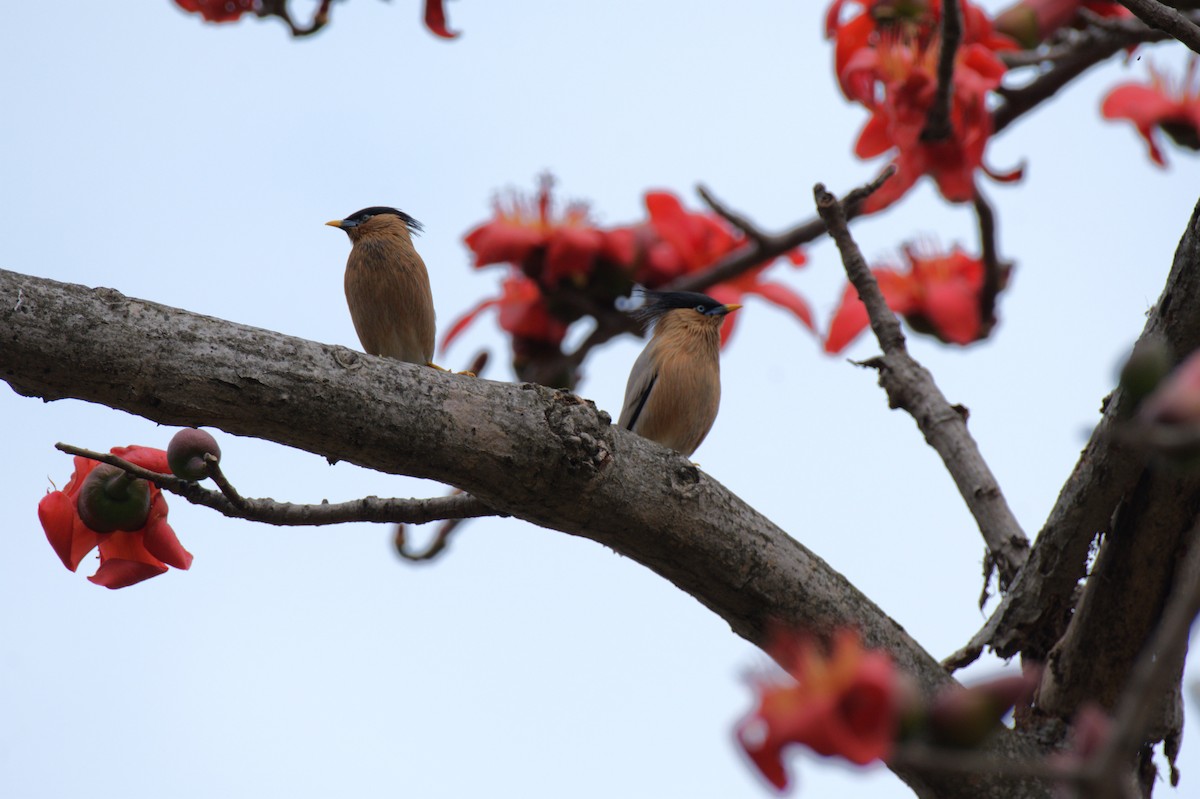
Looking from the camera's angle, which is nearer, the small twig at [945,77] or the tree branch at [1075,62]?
the small twig at [945,77]

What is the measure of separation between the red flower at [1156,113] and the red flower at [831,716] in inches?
65.5

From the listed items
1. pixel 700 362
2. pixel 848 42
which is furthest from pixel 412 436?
pixel 700 362

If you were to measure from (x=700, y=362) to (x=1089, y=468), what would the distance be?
230 cm

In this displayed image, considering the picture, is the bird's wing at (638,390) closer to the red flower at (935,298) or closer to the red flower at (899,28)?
the red flower at (935,298)

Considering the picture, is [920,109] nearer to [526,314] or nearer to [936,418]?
[526,314]

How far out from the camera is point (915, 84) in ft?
6.72

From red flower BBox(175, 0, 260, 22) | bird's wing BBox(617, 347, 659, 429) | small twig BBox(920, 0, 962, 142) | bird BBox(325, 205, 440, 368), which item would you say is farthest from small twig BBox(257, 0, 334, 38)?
bird's wing BBox(617, 347, 659, 429)

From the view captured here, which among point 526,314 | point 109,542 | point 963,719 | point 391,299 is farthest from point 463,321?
point 391,299

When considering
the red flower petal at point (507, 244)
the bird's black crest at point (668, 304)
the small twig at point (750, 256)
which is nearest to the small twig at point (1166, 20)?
the small twig at point (750, 256)

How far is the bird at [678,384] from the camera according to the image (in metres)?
4.67

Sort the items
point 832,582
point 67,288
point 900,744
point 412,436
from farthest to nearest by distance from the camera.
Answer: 1. point 832,582
2. point 412,436
3. point 67,288
4. point 900,744

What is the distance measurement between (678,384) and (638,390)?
0.22m

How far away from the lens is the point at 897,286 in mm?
2705

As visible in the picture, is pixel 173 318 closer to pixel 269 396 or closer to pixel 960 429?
pixel 269 396
